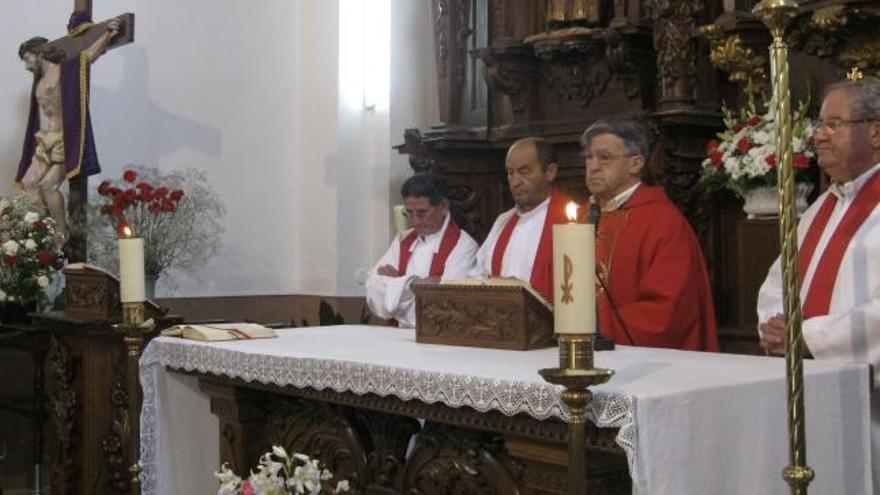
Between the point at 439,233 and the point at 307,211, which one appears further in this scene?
the point at 307,211

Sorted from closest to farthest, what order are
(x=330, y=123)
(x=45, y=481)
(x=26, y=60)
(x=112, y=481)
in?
(x=112, y=481) < (x=45, y=481) < (x=26, y=60) < (x=330, y=123)

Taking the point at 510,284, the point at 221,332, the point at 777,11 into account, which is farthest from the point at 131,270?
the point at 777,11

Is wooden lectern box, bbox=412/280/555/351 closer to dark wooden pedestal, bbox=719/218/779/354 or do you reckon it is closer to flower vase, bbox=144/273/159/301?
dark wooden pedestal, bbox=719/218/779/354

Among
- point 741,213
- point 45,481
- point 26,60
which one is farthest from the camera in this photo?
point 26,60

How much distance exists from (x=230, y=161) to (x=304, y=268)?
104cm

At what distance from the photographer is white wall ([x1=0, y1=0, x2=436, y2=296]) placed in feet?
28.3

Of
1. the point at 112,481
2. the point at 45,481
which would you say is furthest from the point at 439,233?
the point at 45,481

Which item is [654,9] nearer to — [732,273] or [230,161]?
[732,273]

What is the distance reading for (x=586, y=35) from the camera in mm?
6352

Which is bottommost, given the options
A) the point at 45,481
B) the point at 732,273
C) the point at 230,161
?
the point at 45,481

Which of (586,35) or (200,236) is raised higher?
A: (586,35)

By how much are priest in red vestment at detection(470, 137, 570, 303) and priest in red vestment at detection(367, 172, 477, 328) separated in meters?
0.50

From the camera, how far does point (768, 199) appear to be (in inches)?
214

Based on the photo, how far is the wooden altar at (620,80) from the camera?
561 centimetres
